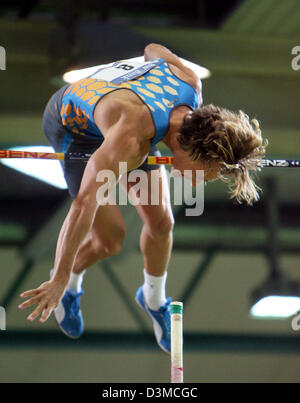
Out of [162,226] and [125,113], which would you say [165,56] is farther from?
[162,226]

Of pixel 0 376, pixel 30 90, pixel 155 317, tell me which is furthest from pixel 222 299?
pixel 155 317

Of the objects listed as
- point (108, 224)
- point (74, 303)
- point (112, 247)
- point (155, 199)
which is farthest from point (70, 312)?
point (155, 199)

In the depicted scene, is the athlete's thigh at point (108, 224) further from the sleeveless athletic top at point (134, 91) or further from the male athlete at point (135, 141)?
the sleeveless athletic top at point (134, 91)

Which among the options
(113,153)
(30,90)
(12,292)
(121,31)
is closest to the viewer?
(113,153)

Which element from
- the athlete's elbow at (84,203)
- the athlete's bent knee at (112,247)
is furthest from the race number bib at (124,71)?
the athlete's bent knee at (112,247)

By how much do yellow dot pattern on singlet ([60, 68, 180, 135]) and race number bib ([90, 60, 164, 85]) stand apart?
0.03m

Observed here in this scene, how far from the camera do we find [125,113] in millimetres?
3121

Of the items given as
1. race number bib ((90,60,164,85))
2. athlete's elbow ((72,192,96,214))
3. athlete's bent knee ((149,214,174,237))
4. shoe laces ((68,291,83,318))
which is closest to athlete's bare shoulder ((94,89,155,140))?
race number bib ((90,60,164,85))

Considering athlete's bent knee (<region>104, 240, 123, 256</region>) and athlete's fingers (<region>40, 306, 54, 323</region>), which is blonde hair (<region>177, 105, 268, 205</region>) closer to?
athlete's bent knee (<region>104, 240, 123, 256</region>)

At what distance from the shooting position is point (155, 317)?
13.3 ft

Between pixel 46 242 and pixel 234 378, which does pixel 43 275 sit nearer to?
pixel 46 242

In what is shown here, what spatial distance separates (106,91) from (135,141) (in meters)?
0.32
